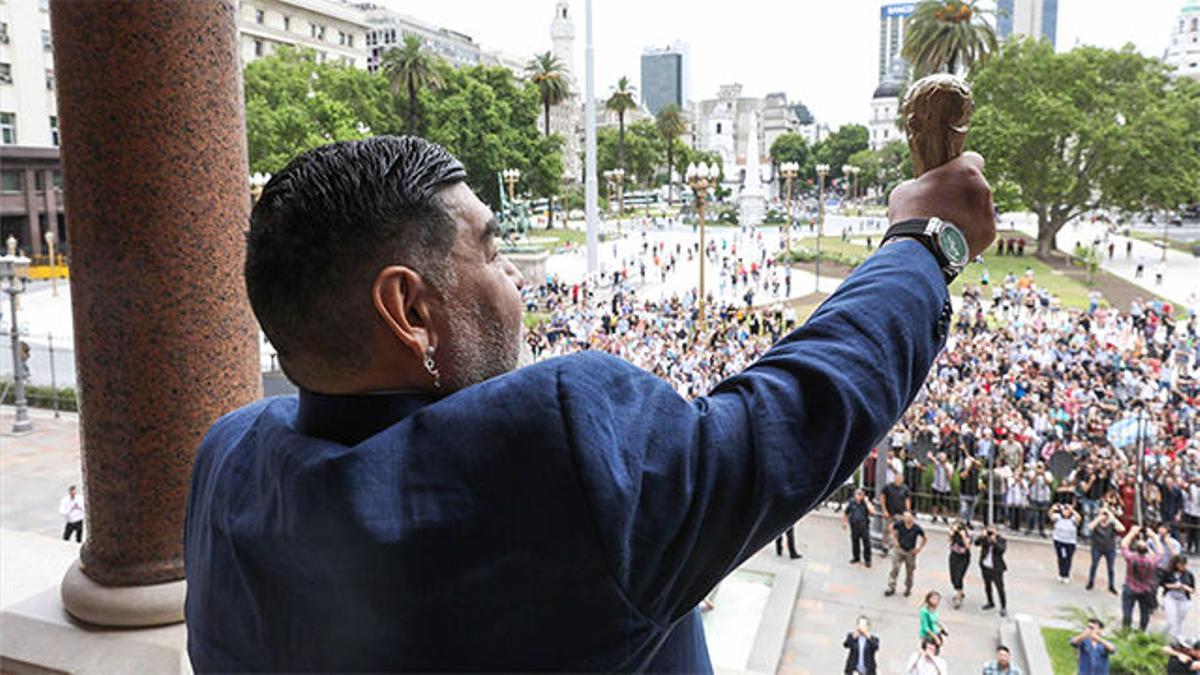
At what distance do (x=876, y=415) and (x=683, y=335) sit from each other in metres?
22.1

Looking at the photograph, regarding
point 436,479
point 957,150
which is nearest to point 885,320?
point 957,150

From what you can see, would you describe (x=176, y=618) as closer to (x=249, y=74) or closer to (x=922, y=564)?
(x=922, y=564)

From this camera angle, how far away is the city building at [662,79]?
12925 cm

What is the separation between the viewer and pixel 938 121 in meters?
1.21

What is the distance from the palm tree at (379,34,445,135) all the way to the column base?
124 feet

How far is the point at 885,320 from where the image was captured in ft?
3.27

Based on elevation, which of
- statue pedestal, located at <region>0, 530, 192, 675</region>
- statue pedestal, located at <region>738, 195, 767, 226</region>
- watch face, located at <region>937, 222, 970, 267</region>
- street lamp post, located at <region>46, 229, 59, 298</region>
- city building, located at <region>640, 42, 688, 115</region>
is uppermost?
city building, located at <region>640, 42, 688, 115</region>

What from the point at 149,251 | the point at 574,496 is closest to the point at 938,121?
the point at 574,496

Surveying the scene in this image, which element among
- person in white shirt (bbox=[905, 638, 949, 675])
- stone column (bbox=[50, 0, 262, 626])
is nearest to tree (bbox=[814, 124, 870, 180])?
person in white shirt (bbox=[905, 638, 949, 675])

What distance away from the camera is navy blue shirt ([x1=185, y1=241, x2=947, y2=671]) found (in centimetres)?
91

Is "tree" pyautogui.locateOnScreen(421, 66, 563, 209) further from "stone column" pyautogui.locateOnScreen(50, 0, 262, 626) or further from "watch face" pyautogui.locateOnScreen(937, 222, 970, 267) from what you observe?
"watch face" pyautogui.locateOnScreen(937, 222, 970, 267)

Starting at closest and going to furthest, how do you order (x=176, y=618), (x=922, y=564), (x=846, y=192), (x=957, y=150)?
(x=957, y=150)
(x=176, y=618)
(x=922, y=564)
(x=846, y=192)

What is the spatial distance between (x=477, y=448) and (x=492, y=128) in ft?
153

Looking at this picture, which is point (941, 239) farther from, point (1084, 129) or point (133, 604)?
point (1084, 129)
